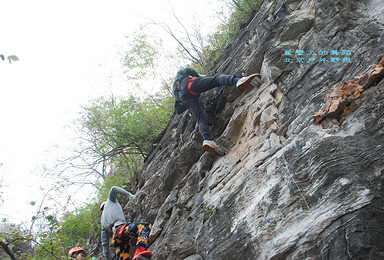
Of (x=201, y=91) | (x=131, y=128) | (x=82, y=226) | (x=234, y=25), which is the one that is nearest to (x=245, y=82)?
(x=201, y=91)

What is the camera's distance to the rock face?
3.12 metres

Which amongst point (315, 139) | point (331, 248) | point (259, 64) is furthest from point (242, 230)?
point (259, 64)

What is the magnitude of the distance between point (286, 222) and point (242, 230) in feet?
2.37

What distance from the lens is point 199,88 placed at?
633 centimetres

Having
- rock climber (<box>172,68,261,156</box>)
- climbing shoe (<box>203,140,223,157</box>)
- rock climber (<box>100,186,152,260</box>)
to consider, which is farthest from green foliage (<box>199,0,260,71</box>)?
rock climber (<box>100,186,152,260</box>)

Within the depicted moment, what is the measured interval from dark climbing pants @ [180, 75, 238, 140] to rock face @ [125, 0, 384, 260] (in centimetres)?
36

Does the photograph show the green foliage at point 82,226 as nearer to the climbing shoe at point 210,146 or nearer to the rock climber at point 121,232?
the rock climber at point 121,232

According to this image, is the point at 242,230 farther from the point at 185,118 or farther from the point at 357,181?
the point at 185,118

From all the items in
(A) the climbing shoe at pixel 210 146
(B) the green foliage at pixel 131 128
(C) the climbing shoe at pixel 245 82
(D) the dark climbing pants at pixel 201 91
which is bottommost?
(A) the climbing shoe at pixel 210 146

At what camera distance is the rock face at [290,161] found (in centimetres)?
312

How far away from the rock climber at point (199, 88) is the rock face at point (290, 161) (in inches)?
12.5

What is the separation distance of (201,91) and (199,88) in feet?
0.29

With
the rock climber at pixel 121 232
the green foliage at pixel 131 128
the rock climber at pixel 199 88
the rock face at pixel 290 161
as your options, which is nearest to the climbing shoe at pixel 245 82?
the rock climber at pixel 199 88

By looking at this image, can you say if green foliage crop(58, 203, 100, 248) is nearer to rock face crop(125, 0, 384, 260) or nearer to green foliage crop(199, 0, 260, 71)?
rock face crop(125, 0, 384, 260)
